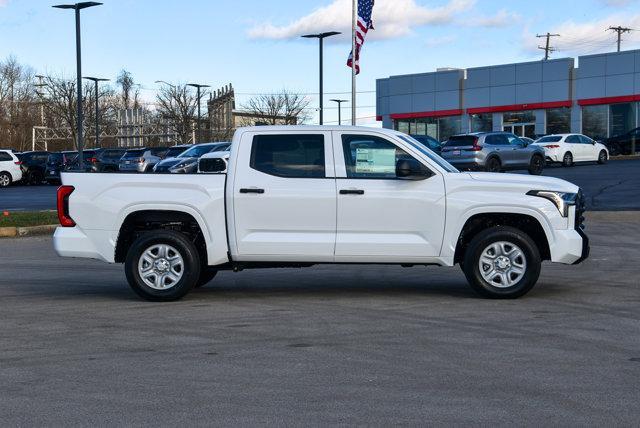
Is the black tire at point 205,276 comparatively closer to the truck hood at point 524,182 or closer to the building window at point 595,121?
the truck hood at point 524,182

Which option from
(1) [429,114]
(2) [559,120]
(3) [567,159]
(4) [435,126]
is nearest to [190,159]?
(3) [567,159]

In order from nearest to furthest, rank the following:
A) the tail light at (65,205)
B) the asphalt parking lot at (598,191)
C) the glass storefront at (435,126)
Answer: the tail light at (65,205)
the asphalt parking lot at (598,191)
the glass storefront at (435,126)

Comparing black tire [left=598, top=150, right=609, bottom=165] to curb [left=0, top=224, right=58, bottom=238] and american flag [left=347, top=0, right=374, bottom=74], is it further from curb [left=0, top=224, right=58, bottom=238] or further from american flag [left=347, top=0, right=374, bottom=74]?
curb [left=0, top=224, right=58, bottom=238]

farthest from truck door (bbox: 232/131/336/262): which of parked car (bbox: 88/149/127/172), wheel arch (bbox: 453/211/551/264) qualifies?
parked car (bbox: 88/149/127/172)

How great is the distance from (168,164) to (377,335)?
29.9 m

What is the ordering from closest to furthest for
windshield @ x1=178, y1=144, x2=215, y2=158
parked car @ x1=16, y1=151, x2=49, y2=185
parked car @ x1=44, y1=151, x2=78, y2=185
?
windshield @ x1=178, y1=144, x2=215, y2=158 < parked car @ x1=44, y1=151, x2=78, y2=185 < parked car @ x1=16, y1=151, x2=49, y2=185

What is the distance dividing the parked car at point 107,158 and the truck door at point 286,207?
125 ft

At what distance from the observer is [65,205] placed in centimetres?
1090

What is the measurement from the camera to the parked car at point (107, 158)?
47.7m

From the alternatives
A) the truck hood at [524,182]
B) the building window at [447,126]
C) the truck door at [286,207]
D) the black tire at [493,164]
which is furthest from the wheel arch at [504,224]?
the building window at [447,126]

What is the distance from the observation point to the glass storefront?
72438 mm

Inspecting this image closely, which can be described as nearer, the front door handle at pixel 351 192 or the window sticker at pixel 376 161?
the front door handle at pixel 351 192

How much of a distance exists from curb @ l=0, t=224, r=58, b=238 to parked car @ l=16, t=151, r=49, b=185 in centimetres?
2924

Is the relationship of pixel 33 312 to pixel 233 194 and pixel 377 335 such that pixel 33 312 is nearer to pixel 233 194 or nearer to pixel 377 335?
pixel 233 194
